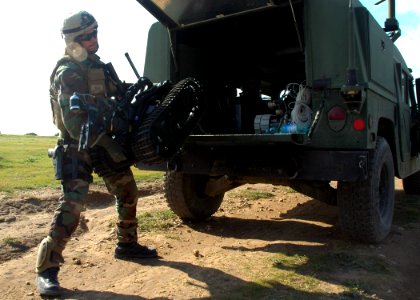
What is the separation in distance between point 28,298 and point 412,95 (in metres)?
5.52

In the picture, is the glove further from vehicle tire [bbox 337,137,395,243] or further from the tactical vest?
vehicle tire [bbox 337,137,395,243]

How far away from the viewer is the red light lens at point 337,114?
4039 mm

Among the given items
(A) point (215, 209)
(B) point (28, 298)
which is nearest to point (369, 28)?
(A) point (215, 209)

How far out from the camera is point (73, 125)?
338 centimetres

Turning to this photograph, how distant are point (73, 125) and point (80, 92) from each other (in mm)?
293

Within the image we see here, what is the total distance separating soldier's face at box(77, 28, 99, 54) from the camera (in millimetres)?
3620

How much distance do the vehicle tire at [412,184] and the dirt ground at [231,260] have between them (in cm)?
155

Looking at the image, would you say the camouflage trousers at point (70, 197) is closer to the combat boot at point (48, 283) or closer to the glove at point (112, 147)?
the combat boot at point (48, 283)

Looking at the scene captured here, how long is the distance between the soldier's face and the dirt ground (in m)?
1.78

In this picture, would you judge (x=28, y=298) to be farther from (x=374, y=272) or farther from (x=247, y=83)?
(x=247, y=83)

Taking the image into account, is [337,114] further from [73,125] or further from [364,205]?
[73,125]

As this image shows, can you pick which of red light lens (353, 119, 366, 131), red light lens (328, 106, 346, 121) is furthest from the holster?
red light lens (353, 119, 366, 131)

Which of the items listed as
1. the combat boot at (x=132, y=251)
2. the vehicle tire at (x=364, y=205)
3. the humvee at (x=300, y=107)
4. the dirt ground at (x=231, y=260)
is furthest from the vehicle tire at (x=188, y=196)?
the vehicle tire at (x=364, y=205)

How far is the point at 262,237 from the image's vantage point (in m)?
4.92
